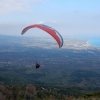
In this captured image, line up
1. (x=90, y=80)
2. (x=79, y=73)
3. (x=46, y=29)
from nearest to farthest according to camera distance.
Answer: (x=46, y=29) → (x=90, y=80) → (x=79, y=73)

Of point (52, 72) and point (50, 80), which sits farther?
point (52, 72)

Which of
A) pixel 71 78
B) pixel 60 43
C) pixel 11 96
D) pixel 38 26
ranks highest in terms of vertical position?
pixel 38 26

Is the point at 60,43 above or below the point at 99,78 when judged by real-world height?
above

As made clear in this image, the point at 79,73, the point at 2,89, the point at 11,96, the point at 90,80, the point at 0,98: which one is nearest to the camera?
the point at 0,98

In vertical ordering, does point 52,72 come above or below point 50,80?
above

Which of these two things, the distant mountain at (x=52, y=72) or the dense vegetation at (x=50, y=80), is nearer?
the dense vegetation at (x=50, y=80)

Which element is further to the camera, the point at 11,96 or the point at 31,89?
the point at 31,89

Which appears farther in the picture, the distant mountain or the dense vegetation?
the distant mountain

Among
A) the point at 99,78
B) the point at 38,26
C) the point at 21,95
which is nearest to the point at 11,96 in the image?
the point at 21,95

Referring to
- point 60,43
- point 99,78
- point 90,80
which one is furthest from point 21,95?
point 99,78

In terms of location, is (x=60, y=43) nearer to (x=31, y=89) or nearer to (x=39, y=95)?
(x=39, y=95)
